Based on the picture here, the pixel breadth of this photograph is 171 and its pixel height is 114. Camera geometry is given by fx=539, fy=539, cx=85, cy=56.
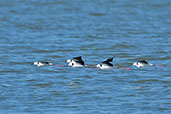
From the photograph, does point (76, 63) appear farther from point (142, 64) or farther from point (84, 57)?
point (142, 64)

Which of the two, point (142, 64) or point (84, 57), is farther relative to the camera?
point (84, 57)

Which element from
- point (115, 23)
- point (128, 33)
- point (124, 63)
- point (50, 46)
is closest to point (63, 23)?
point (115, 23)

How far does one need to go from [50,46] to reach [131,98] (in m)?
8.53

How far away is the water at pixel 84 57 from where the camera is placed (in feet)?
40.8

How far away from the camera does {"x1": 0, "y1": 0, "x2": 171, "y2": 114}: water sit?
40.8 ft

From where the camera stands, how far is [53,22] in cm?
2902

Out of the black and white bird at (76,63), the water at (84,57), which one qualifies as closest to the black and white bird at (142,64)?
the water at (84,57)

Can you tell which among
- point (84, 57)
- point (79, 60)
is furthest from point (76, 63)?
point (84, 57)

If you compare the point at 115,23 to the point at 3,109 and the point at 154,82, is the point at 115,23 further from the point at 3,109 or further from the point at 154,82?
the point at 3,109

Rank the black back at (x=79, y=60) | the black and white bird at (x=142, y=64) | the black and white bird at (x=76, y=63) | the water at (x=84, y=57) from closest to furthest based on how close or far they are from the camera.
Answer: the water at (x=84, y=57) → the black and white bird at (x=142, y=64) → the black and white bird at (x=76, y=63) → the black back at (x=79, y=60)

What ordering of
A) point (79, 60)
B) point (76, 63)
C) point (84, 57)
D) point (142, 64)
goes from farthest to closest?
point (84, 57), point (79, 60), point (76, 63), point (142, 64)

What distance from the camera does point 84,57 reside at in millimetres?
18828

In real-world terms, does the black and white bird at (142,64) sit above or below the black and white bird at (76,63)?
below

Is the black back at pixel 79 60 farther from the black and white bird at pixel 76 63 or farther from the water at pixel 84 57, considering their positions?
the water at pixel 84 57
